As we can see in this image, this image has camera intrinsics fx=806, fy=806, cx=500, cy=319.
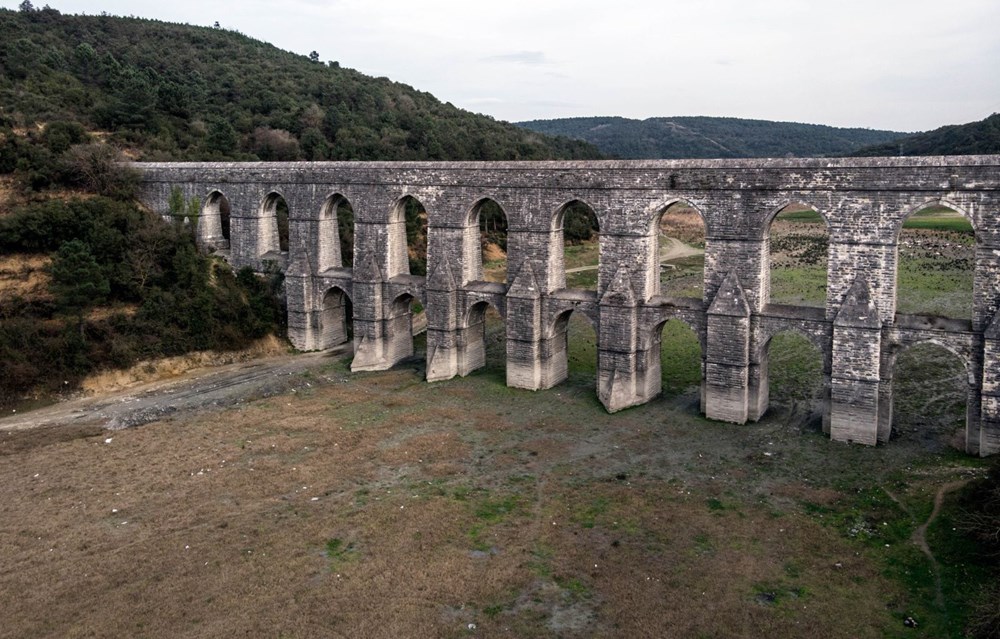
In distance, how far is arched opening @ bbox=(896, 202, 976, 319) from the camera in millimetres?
41375

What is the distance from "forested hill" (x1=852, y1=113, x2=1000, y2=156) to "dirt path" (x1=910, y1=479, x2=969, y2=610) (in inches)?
2100

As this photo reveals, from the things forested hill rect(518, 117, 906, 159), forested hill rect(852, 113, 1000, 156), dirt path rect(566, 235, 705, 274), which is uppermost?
forested hill rect(518, 117, 906, 159)

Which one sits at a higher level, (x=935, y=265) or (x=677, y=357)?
(x=935, y=265)

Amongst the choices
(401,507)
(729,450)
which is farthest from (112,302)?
(729,450)

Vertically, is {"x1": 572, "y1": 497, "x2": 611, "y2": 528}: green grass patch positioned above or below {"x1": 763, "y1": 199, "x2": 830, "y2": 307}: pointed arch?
below

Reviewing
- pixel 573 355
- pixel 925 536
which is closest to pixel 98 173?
pixel 573 355

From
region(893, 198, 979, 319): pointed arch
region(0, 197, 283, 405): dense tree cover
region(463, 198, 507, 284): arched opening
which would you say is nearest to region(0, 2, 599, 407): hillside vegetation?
region(0, 197, 283, 405): dense tree cover

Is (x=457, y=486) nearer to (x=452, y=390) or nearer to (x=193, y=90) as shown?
(x=452, y=390)

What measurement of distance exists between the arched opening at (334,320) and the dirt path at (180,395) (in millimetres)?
1416

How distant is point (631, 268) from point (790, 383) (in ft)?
26.6

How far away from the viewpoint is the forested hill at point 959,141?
6938 cm

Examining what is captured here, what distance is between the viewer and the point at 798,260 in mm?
59250

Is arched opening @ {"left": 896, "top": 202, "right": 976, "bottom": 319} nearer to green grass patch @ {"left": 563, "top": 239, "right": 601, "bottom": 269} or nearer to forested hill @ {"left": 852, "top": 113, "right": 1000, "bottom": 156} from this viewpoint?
forested hill @ {"left": 852, "top": 113, "right": 1000, "bottom": 156}

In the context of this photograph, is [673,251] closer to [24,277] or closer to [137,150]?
[137,150]
